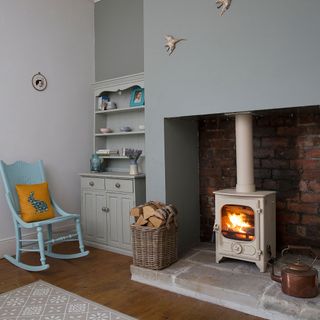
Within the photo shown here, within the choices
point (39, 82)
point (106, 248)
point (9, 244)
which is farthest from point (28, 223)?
point (39, 82)

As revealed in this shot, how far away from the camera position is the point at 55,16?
3973 mm

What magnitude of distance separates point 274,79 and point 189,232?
5.62ft

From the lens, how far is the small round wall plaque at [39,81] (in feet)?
12.3

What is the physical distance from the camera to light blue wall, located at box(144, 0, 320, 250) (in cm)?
229

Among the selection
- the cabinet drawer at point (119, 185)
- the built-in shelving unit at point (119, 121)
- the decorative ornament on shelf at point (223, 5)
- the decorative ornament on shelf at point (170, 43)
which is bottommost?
the cabinet drawer at point (119, 185)

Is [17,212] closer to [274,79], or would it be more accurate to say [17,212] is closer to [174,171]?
[174,171]

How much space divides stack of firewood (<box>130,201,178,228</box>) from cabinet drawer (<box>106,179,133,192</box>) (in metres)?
0.59

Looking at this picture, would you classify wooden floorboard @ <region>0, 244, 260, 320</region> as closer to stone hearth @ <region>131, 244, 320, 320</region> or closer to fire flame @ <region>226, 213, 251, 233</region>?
stone hearth @ <region>131, 244, 320, 320</region>

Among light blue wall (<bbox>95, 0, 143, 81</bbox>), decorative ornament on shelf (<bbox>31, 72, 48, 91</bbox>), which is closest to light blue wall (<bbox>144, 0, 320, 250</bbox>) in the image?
light blue wall (<bbox>95, 0, 143, 81</bbox>)

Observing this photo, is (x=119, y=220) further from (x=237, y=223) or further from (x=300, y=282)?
(x=300, y=282)

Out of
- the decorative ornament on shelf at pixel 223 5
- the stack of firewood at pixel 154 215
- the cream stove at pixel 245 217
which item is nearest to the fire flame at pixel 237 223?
the cream stove at pixel 245 217

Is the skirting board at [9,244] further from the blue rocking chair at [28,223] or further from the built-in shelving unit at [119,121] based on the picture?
the built-in shelving unit at [119,121]

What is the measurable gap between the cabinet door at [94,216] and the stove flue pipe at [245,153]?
5.27 feet

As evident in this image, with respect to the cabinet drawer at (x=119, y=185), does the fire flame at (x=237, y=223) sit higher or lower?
lower
